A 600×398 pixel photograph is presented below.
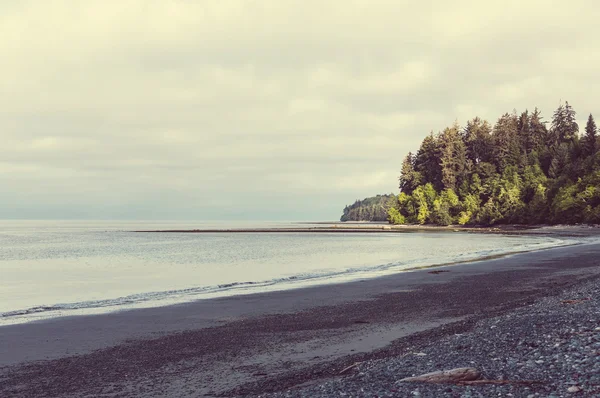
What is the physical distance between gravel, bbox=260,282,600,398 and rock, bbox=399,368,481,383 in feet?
0.64

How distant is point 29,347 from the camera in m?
13.1

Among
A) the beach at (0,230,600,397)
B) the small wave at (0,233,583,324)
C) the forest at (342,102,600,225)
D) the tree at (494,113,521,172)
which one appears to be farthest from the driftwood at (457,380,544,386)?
the tree at (494,113,521,172)

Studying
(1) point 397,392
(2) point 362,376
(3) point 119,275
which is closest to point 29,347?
(2) point 362,376

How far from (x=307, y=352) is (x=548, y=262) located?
2908 centimetres

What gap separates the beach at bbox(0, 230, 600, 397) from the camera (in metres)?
9.92

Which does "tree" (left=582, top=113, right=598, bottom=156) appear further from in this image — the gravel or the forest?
the gravel

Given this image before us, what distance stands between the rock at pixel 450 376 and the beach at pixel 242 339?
0.60 meters

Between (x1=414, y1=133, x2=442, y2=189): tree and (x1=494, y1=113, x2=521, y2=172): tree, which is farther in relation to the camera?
(x1=414, y1=133, x2=442, y2=189): tree

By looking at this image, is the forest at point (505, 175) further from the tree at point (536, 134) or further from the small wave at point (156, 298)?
the small wave at point (156, 298)

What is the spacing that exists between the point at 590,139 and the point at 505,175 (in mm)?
23776

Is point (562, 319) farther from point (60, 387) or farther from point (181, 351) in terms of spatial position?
point (60, 387)

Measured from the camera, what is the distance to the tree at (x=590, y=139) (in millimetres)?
122250

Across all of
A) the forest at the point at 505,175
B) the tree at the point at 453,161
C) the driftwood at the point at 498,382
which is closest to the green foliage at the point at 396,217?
the forest at the point at 505,175

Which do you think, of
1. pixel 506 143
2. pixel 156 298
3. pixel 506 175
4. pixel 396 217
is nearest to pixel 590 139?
pixel 506 175
